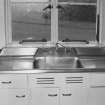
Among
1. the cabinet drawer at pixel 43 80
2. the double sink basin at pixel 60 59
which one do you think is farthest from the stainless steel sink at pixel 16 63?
the cabinet drawer at pixel 43 80

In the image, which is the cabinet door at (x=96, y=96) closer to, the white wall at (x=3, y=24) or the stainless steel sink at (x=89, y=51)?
the stainless steel sink at (x=89, y=51)

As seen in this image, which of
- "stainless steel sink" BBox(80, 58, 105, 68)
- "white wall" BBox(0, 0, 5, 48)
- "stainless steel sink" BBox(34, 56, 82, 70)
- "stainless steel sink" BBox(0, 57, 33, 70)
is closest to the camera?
"stainless steel sink" BBox(0, 57, 33, 70)

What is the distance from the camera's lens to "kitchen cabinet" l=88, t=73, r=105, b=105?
203cm

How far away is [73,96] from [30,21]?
1341mm

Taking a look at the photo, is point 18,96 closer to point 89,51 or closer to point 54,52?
point 54,52

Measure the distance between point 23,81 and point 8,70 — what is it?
6.0 inches

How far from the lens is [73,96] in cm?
205

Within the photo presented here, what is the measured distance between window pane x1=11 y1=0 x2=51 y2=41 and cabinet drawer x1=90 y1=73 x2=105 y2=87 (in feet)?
3.91

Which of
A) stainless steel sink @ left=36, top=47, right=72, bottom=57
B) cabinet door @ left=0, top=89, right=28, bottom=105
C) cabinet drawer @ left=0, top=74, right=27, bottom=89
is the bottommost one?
cabinet door @ left=0, top=89, right=28, bottom=105

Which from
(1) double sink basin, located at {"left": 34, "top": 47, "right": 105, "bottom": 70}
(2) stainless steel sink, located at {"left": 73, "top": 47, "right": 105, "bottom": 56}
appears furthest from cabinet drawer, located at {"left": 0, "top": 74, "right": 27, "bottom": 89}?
(2) stainless steel sink, located at {"left": 73, "top": 47, "right": 105, "bottom": 56}

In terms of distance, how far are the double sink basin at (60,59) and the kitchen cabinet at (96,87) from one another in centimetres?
12

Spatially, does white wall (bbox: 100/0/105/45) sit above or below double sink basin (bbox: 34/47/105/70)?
above

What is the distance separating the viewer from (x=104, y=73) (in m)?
2.05

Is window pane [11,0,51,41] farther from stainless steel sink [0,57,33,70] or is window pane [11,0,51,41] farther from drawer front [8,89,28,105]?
drawer front [8,89,28,105]
